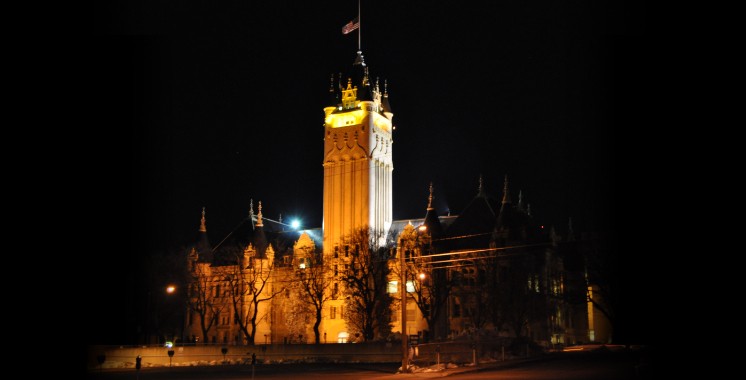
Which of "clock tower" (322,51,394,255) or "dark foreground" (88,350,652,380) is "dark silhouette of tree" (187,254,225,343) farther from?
"dark foreground" (88,350,652,380)

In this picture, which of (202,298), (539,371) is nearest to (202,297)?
(202,298)

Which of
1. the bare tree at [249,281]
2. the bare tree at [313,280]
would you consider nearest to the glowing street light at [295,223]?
the bare tree at [249,281]

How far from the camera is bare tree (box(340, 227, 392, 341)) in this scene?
74.0 meters

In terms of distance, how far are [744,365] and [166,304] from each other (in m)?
69.6

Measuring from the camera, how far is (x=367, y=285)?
2933 inches

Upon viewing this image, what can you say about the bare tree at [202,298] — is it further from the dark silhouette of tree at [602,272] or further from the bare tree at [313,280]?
the dark silhouette of tree at [602,272]

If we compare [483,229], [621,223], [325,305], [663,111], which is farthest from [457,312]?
[663,111]

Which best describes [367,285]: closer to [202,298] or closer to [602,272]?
[202,298]

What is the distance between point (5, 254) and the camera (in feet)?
62.6

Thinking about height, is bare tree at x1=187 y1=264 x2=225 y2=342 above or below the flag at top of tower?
below

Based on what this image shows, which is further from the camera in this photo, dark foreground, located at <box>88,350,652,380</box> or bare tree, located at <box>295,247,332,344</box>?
bare tree, located at <box>295,247,332,344</box>

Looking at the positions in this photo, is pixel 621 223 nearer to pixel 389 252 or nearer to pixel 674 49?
pixel 674 49

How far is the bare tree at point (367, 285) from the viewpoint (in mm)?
74000

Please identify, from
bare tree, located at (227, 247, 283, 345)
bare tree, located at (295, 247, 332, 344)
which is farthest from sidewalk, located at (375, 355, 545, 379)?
bare tree, located at (227, 247, 283, 345)
